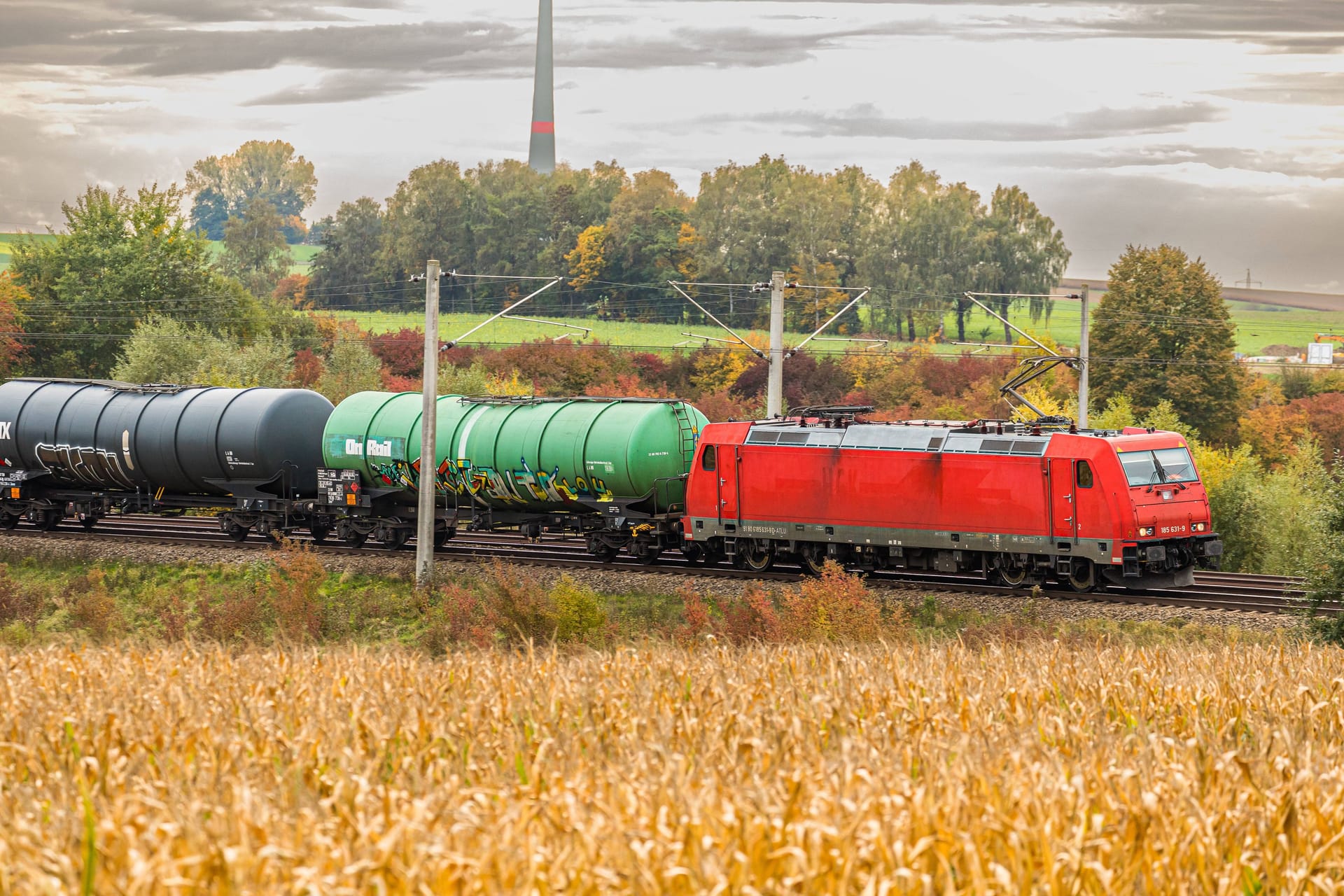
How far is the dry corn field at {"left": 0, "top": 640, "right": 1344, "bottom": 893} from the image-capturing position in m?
6.79

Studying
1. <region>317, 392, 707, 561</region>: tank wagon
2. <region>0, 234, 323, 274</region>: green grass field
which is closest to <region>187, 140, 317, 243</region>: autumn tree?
<region>0, 234, 323, 274</region>: green grass field

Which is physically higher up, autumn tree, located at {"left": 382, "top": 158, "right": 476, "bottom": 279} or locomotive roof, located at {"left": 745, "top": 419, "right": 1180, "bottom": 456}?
autumn tree, located at {"left": 382, "top": 158, "right": 476, "bottom": 279}

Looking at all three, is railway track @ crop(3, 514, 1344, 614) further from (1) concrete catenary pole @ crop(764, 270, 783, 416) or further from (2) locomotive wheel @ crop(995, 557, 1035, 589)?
(1) concrete catenary pole @ crop(764, 270, 783, 416)

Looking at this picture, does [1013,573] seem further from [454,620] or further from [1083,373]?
[454,620]

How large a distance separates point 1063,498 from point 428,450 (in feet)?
46.3

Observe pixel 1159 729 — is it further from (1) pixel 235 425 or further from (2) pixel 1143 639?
(1) pixel 235 425

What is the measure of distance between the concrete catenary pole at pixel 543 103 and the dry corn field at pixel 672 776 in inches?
6861

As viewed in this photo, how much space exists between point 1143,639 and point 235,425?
22780mm

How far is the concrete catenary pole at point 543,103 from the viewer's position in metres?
182

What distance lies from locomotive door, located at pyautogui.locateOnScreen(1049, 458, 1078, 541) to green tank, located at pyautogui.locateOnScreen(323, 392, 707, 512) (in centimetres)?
902

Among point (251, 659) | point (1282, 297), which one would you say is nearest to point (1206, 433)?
point (251, 659)

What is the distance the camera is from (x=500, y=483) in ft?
106

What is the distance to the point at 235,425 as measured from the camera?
113 feet

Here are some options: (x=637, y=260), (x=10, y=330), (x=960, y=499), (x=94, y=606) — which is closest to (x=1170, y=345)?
(x=637, y=260)
